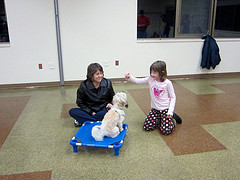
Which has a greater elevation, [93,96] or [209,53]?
[209,53]

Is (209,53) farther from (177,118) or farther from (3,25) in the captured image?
(3,25)

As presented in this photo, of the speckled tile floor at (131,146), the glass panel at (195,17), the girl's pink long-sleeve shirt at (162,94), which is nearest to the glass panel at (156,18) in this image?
the glass panel at (195,17)

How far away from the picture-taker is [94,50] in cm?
432

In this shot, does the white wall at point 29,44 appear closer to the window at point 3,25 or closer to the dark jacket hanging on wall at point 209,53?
the window at point 3,25

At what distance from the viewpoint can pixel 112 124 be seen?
205 cm

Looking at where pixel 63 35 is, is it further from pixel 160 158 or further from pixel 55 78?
pixel 160 158

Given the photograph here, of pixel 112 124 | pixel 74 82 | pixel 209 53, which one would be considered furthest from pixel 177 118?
pixel 209 53

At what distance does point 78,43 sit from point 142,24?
53.8 inches

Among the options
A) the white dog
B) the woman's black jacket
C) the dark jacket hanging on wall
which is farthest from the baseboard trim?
the white dog

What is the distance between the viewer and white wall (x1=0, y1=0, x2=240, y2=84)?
157 inches

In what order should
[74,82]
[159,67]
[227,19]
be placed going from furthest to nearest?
[227,19] < [74,82] < [159,67]

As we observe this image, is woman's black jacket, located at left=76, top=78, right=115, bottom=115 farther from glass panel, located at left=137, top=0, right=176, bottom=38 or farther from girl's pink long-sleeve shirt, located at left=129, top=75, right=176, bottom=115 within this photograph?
glass panel, located at left=137, top=0, right=176, bottom=38

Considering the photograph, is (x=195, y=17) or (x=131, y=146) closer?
(x=131, y=146)

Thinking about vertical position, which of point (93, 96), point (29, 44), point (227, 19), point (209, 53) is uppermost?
point (227, 19)
